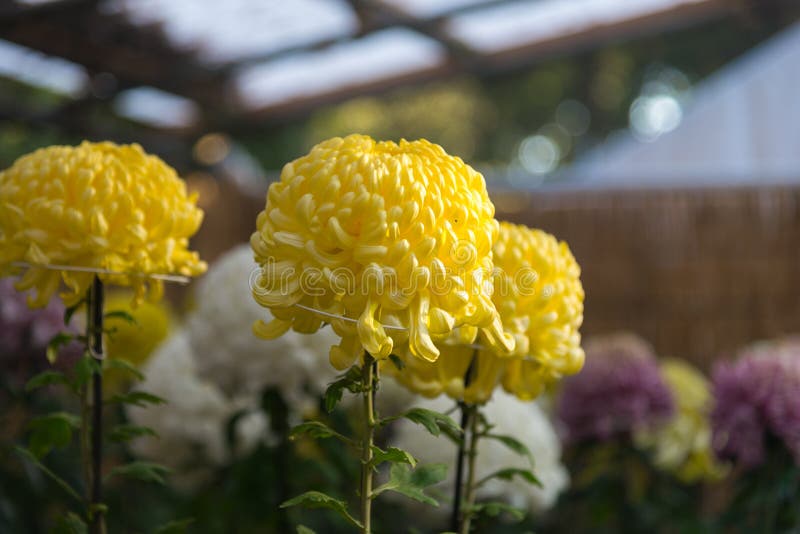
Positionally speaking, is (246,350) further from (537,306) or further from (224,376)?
(537,306)

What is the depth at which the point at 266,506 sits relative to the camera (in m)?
1.00

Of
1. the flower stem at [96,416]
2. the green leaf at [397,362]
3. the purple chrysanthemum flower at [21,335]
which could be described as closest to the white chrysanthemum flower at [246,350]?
the purple chrysanthemum flower at [21,335]

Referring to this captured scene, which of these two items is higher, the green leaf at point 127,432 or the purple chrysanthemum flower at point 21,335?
the purple chrysanthemum flower at point 21,335

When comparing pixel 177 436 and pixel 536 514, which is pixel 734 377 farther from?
pixel 177 436

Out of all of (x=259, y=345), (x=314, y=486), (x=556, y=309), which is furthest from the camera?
(x=259, y=345)

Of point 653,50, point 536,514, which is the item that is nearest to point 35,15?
point 536,514

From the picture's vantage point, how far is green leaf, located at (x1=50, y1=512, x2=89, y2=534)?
0.66m

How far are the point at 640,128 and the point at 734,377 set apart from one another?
12.9 meters

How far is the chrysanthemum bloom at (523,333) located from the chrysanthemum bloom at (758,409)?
0.50 metres

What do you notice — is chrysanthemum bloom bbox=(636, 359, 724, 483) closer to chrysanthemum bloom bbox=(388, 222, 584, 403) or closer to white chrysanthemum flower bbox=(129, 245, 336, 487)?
white chrysanthemum flower bbox=(129, 245, 336, 487)

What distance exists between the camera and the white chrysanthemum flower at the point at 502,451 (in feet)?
3.25

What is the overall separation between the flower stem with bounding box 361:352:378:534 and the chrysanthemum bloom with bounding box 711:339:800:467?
27.1 inches

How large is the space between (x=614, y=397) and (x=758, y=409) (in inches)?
8.6

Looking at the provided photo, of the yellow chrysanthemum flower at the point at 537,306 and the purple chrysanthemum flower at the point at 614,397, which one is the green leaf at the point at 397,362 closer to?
the yellow chrysanthemum flower at the point at 537,306
